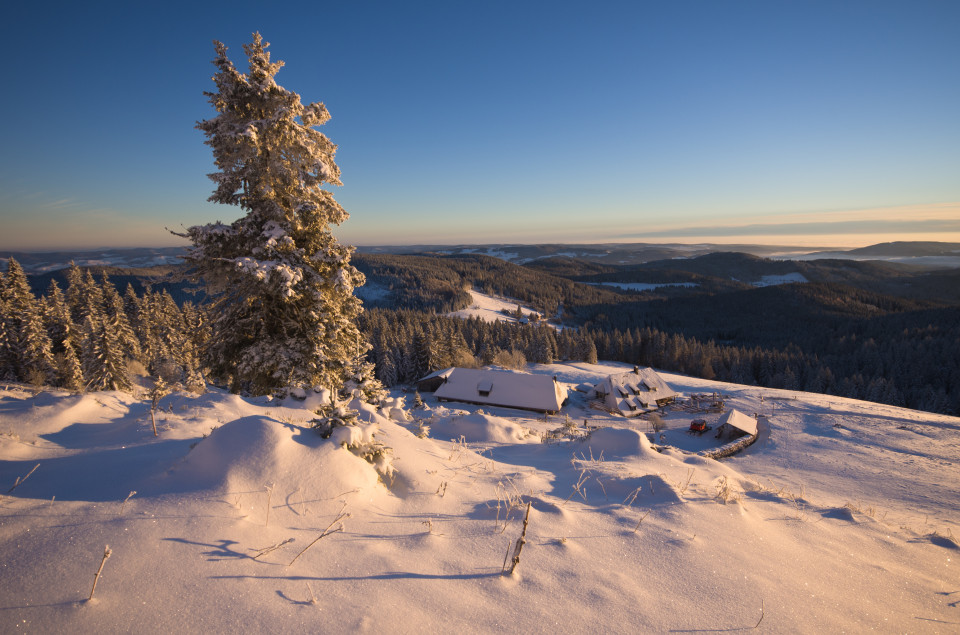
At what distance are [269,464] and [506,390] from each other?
1422 inches

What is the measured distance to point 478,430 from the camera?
11.9 m

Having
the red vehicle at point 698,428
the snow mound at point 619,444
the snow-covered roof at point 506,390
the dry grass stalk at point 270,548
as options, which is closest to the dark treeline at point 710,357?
the snow-covered roof at point 506,390

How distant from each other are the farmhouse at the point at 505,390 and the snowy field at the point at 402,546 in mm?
31506

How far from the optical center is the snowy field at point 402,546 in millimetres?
2600

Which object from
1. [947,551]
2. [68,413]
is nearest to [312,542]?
[68,413]

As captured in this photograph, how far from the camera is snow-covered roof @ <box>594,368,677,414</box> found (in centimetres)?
3850

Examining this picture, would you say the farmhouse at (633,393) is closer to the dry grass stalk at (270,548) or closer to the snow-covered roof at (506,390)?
the snow-covered roof at (506,390)

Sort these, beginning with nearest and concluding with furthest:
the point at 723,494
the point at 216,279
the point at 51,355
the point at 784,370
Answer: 1. the point at 723,494
2. the point at 216,279
3. the point at 51,355
4. the point at 784,370

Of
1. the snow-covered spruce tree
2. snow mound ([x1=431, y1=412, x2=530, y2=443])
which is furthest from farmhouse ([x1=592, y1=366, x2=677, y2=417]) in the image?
the snow-covered spruce tree

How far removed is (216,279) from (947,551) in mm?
15247

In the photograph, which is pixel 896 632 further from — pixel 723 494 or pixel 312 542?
pixel 312 542

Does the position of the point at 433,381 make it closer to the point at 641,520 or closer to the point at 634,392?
the point at 634,392

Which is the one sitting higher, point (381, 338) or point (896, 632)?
point (896, 632)

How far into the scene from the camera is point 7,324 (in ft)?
98.8
